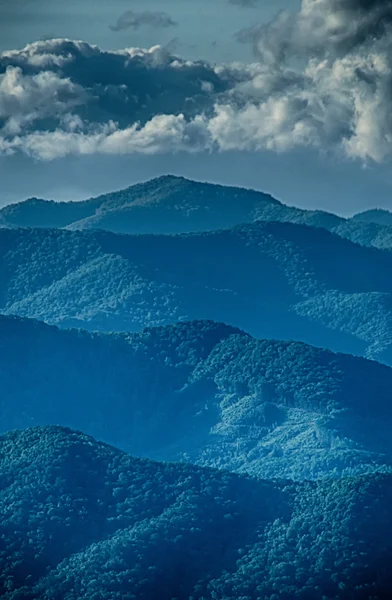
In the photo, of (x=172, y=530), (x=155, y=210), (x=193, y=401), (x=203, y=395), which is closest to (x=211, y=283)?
(x=155, y=210)

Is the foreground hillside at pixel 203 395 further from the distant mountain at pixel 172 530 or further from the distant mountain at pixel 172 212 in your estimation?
the distant mountain at pixel 172 212

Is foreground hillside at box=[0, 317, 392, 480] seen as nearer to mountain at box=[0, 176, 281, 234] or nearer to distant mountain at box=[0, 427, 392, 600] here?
distant mountain at box=[0, 427, 392, 600]

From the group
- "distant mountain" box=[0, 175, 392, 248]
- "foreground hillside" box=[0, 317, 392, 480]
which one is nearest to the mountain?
"distant mountain" box=[0, 175, 392, 248]

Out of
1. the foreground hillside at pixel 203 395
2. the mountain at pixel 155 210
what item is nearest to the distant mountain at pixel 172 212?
the mountain at pixel 155 210

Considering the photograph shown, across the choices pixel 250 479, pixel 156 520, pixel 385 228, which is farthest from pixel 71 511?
pixel 385 228

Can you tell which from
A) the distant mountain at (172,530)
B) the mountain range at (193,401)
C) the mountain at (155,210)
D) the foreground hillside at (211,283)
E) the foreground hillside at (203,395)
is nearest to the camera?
the distant mountain at (172,530)

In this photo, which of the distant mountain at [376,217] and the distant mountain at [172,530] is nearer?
the distant mountain at [172,530]
